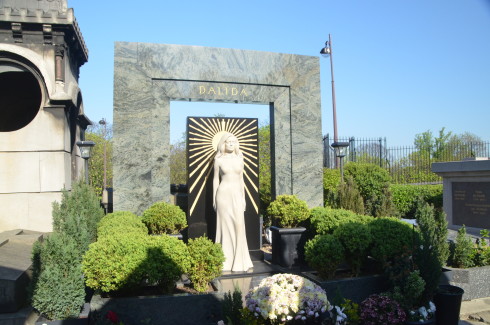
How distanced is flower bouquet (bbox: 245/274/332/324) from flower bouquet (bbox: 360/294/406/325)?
39.6 inches

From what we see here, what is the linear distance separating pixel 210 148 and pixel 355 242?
4.57 metres

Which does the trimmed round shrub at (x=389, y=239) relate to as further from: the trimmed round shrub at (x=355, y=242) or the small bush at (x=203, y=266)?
the small bush at (x=203, y=266)

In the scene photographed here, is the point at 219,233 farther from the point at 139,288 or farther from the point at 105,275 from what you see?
the point at 105,275

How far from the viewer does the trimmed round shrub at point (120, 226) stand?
268 inches

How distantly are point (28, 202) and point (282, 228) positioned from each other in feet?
21.7

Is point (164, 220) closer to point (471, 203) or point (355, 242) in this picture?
point (355, 242)

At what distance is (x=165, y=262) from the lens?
17.2ft

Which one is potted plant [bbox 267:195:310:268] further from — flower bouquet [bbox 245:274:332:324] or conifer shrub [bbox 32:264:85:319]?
conifer shrub [bbox 32:264:85:319]

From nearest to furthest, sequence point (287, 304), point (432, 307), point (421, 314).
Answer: point (287, 304) < point (421, 314) < point (432, 307)

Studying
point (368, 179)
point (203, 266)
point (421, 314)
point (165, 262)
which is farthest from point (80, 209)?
point (368, 179)

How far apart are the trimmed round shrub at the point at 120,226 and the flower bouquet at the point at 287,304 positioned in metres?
3.08

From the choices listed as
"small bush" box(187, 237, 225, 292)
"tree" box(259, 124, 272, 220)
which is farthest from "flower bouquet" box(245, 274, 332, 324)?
"tree" box(259, 124, 272, 220)

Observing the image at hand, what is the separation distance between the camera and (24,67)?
9.80 m

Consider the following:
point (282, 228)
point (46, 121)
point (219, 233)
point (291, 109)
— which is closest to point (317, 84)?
point (291, 109)
